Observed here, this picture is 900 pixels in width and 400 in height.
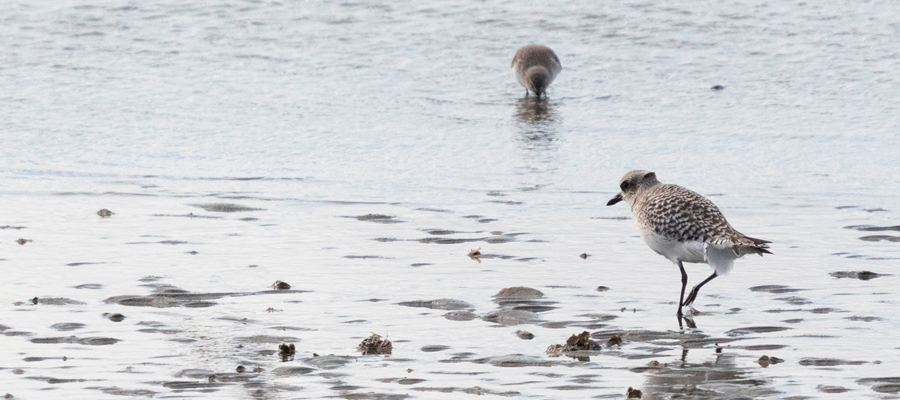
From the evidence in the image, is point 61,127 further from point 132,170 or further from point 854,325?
point 854,325

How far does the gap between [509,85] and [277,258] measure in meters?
8.94

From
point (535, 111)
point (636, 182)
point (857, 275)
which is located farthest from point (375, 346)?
point (535, 111)

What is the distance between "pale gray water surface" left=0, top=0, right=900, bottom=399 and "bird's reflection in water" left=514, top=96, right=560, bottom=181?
53 millimetres

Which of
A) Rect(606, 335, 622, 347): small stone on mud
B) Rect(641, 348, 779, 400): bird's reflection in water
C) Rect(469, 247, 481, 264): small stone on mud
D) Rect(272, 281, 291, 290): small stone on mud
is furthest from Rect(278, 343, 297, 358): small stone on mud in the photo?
Rect(469, 247, 481, 264): small stone on mud

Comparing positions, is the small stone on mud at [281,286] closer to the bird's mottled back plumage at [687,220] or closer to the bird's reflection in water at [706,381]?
the bird's mottled back plumage at [687,220]

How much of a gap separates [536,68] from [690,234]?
845 cm

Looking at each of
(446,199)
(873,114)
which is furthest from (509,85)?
(446,199)

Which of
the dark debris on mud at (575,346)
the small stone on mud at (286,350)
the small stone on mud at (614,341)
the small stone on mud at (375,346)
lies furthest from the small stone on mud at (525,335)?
the small stone on mud at (286,350)

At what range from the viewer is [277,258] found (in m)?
7.64

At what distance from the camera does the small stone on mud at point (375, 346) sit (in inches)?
226

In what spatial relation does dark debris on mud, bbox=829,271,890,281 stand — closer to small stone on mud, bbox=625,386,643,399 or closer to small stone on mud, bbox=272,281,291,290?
A: small stone on mud, bbox=625,386,643,399

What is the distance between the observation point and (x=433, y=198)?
31.4 feet

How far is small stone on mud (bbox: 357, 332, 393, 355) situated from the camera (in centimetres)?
573

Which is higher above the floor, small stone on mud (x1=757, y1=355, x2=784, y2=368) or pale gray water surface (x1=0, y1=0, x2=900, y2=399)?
pale gray water surface (x1=0, y1=0, x2=900, y2=399)
